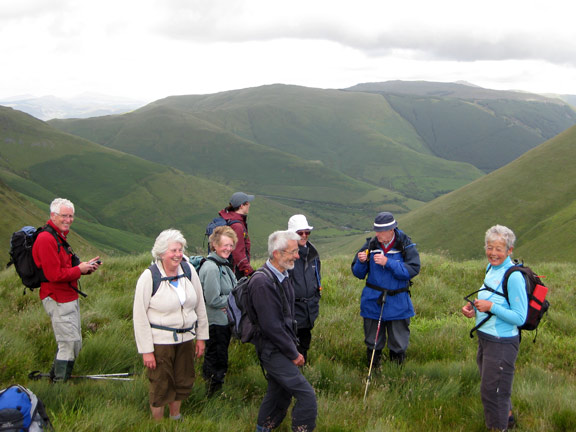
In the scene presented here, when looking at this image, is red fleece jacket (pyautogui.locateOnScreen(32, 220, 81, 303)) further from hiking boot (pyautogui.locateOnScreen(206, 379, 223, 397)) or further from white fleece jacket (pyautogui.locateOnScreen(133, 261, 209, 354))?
hiking boot (pyautogui.locateOnScreen(206, 379, 223, 397))

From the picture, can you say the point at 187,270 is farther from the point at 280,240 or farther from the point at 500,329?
the point at 500,329

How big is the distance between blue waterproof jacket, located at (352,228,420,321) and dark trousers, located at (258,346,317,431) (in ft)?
7.22

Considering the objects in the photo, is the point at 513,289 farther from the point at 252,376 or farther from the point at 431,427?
the point at 252,376

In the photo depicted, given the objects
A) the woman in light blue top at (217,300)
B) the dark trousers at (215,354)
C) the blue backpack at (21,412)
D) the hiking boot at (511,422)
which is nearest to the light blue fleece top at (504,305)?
the hiking boot at (511,422)

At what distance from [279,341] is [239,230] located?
3014mm

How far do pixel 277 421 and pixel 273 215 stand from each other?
173 m

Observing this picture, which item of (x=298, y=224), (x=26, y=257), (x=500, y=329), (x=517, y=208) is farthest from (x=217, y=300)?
(x=517, y=208)

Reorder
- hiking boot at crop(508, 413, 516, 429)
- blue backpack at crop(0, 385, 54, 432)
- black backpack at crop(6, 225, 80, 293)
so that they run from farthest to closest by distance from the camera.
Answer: black backpack at crop(6, 225, 80, 293), hiking boot at crop(508, 413, 516, 429), blue backpack at crop(0, 385, 54, 432)

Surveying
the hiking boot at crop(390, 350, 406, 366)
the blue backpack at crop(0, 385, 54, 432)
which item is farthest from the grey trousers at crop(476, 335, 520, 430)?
the blue backpack at crop(0, 385, 54, 432)

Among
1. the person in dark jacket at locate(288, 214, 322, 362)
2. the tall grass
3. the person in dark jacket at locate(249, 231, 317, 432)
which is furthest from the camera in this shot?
the person in dark jacket at locate(288, 214, 322, 362)

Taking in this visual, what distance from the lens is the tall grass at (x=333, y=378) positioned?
15.9ft

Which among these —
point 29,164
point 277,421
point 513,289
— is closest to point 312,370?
point 277,421

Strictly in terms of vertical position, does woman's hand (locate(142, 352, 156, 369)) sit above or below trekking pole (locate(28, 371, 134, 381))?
above

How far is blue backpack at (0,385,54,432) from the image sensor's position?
12.9ft
